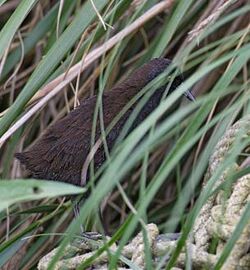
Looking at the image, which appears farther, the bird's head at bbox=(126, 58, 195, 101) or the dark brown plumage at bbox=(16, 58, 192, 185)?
the bird's head at bbox=(126, 58, 195, 101)

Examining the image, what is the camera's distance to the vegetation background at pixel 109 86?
113cm

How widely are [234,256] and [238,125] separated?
0.36 m

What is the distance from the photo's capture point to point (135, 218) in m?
1.09

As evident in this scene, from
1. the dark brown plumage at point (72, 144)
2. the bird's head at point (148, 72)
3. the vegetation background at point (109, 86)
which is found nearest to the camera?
the vegetation background at point (109, 86)

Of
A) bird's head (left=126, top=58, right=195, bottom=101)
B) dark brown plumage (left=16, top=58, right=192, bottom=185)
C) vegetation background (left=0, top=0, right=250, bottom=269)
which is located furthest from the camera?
bird's head (left=126, top=58, right=195, bottom=101)

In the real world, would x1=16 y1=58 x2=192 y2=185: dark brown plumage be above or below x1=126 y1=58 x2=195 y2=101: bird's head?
below

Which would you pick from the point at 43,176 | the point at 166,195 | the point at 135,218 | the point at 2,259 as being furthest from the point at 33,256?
the point at 135,218

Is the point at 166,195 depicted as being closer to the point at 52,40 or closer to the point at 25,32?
the point at 25,32

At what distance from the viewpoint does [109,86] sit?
274 centimetres

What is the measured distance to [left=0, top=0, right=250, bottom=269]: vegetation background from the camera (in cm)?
113

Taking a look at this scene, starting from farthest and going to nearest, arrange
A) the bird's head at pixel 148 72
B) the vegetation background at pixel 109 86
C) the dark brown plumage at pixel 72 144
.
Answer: the bird's head at pixel 148 72
the dark brown plumage at pixel 72 144
the vegetation background at pixel 109 86

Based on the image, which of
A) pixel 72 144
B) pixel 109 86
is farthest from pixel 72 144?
pixel 109 86

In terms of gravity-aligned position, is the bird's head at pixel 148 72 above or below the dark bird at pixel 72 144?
above

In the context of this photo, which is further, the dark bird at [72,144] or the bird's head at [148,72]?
the bird's head at [148,72]
